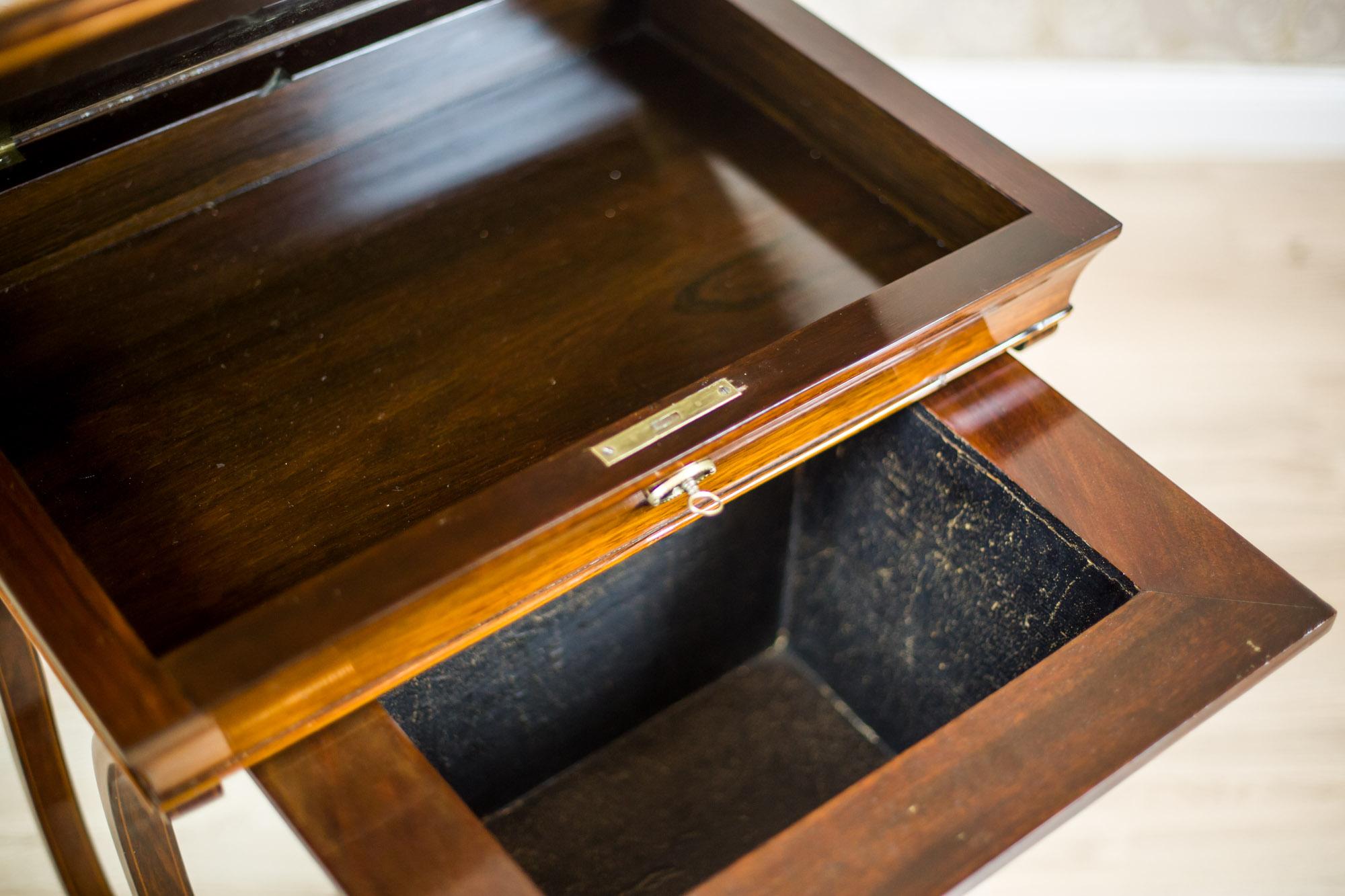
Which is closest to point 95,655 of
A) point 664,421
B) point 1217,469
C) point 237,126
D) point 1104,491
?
point 664,421

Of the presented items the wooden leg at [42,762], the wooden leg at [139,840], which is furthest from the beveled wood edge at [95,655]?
the wooden leg at [42,762]

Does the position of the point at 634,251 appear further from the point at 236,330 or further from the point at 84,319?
the point at 84,319

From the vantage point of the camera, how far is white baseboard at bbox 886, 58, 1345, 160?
1.92 meters

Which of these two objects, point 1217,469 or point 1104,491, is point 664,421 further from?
point 1217,469

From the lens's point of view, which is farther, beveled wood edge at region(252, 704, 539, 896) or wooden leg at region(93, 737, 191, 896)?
wooden leg at region(93, 737, 191, 896)

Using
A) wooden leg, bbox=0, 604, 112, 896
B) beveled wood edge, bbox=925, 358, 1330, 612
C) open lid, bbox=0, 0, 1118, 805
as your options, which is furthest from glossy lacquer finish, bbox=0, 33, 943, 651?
wooden leg, bbox=0, 604, 112, 896

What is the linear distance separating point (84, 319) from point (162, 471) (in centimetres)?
16

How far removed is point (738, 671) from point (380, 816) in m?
0.59

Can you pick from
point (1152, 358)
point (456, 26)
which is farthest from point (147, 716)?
point (1152, 358)

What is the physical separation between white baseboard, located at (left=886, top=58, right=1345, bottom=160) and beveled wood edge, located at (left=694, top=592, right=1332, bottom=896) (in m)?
1.38

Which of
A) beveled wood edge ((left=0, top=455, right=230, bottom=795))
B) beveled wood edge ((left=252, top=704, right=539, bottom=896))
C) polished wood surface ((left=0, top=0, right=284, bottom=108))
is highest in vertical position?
polished wood surface ((left=0, top=0, right=284, bottom=108))

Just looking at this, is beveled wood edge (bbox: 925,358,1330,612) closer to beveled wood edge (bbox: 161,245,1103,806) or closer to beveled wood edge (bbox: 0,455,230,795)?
beveled wood edge (bbox: 161,245,1103,806)

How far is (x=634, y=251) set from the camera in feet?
3.05

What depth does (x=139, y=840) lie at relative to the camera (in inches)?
34.6
